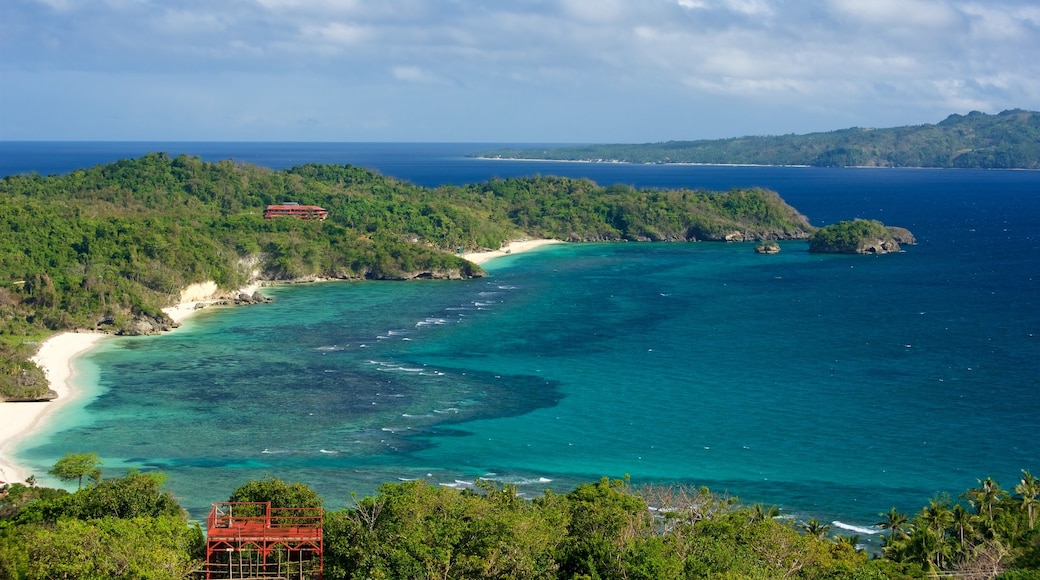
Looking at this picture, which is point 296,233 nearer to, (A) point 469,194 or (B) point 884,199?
(A) point 469,194

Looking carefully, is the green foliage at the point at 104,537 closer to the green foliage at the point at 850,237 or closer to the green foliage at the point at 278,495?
the green foliage at the point at 278,495

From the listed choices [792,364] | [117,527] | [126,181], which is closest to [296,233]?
[126,181]

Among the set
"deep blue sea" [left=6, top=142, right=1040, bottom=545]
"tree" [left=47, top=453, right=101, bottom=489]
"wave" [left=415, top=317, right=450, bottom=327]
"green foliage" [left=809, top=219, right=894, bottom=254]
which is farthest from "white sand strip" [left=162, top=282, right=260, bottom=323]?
"green foliage" [left=809, top=219, right=894, bottom=254]

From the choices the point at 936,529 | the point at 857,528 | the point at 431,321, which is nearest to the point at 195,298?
the point at 431,321

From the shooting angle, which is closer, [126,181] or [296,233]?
[296,233]

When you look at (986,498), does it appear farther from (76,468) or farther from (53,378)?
(53,378)

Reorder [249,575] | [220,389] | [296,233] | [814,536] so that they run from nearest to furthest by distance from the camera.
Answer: [249,575] < [814,536] < [220,389] < [296,233]

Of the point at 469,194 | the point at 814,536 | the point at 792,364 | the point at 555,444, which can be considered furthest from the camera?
the point at 469,194

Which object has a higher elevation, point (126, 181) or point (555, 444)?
point (126, 181)
